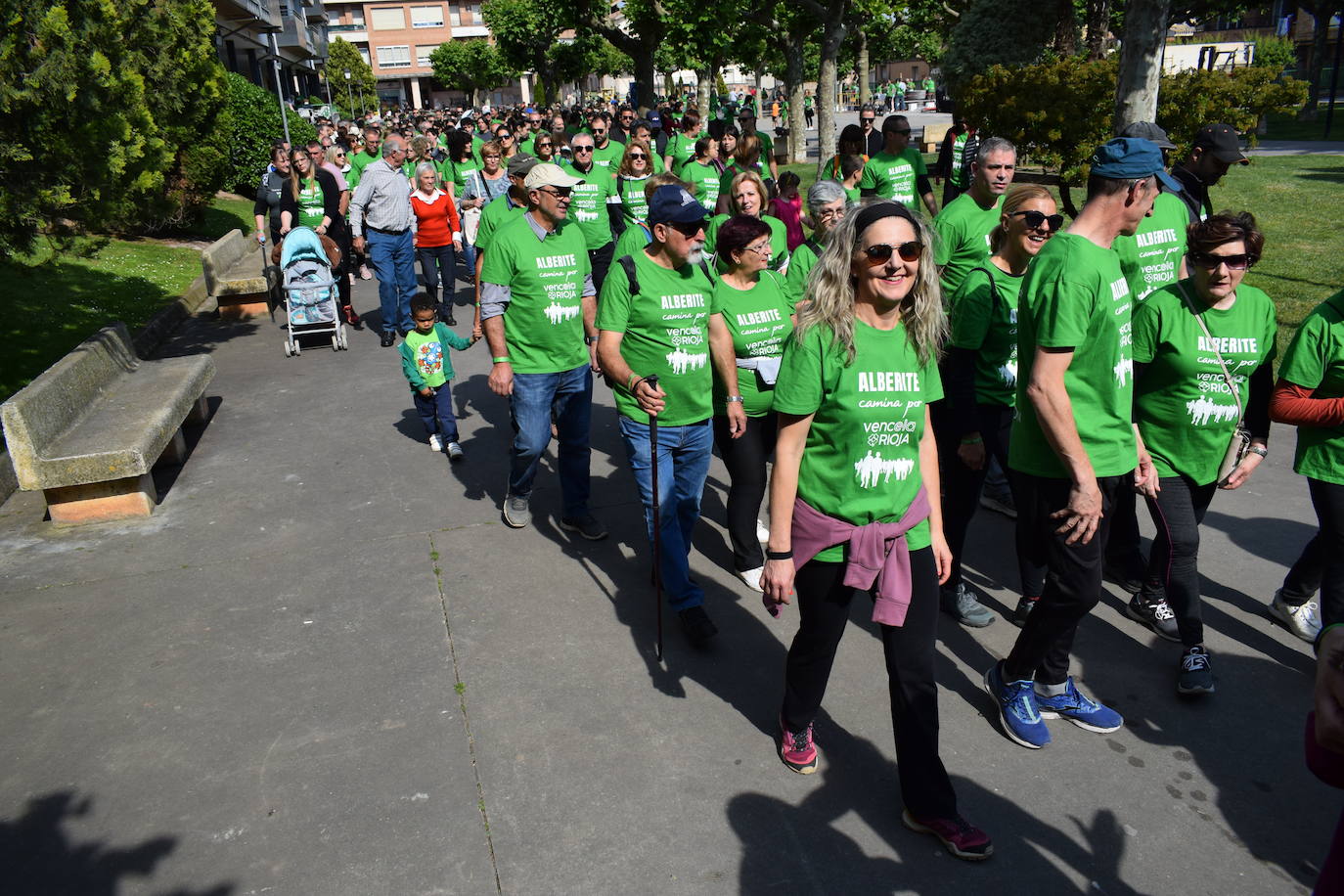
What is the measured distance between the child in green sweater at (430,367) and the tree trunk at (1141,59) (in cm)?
809

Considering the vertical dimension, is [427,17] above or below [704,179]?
above

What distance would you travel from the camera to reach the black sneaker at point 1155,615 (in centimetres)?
461

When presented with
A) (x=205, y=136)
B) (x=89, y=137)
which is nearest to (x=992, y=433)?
(x=89, y=137)

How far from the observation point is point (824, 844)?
3.37 meters

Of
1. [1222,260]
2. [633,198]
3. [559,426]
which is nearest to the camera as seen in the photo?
[1222,260]

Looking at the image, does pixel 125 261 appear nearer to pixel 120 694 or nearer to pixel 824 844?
pixel 120 694

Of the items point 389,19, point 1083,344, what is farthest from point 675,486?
point 389,19

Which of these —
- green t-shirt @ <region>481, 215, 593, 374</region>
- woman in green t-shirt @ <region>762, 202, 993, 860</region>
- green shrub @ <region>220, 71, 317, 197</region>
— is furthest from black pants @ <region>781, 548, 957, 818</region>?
green shrub @ <region>220, 71, 317, 197</region>

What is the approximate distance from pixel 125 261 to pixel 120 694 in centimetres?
1251

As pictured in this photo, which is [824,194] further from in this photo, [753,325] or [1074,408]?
[1074,408]

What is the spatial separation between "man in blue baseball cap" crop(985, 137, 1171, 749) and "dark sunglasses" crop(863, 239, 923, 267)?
636 millimetres

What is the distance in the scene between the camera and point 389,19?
97.6 m

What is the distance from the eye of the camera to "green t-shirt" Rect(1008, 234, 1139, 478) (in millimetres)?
3332

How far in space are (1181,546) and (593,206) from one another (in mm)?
6796
